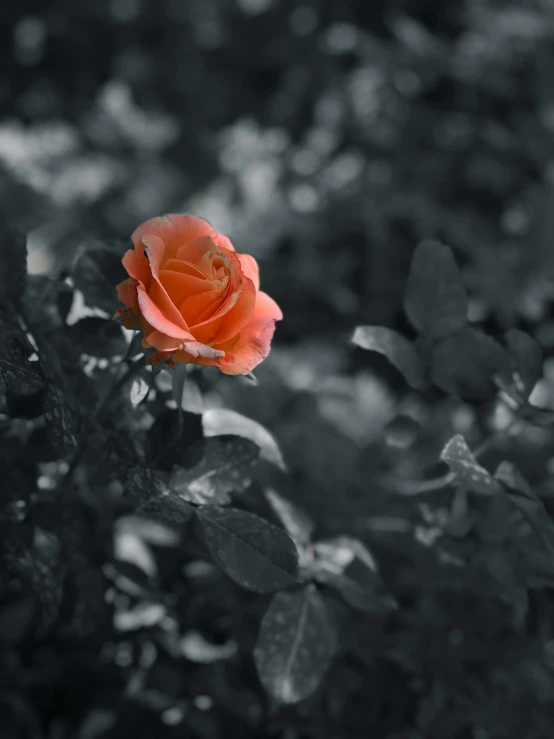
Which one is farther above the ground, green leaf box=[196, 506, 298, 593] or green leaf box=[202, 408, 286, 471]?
green leaf box=[196, 506, 298, 593]

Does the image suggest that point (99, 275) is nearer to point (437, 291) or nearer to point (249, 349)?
point (249, 349)

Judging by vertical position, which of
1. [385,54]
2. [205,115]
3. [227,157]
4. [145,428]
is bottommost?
[205,115]

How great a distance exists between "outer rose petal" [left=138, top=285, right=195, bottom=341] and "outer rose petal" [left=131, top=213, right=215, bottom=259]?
0.09 meters

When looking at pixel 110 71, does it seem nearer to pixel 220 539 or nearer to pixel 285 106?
pixel 285 106

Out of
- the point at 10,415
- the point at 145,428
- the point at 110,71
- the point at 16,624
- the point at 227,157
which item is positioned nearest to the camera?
the point at 10,415

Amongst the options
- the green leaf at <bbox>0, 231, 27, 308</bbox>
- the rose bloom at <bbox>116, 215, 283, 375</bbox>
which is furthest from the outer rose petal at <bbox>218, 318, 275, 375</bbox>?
the green leaf at <bbox>0, 231, 27, 308</bbox>

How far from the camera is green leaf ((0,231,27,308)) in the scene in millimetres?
769

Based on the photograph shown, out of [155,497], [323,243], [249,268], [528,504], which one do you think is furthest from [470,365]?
[323,243]

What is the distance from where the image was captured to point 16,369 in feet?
2.17

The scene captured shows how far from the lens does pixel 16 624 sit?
38.3 inches

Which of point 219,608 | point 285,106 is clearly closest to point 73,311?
point 219,608

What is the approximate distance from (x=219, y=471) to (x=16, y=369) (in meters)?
0.22

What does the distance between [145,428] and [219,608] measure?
0.35 m

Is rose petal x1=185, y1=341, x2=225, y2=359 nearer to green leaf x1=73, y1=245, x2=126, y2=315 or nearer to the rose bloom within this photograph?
the rose bloom
